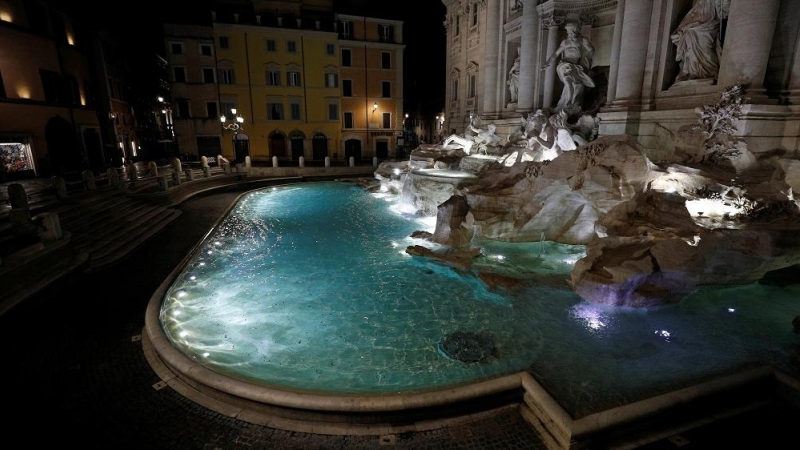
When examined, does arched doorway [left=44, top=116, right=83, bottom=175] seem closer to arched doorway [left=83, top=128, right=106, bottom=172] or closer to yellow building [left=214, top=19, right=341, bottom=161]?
arched doorway [left=83, top=128, right=106, bottom=172]

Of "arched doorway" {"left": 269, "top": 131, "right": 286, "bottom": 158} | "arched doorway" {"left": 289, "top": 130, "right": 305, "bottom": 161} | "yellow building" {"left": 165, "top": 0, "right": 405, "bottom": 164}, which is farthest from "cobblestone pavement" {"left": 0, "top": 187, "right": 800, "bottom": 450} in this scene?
"arched doorway" {"left": 289, "top": 130, "right": 305, "bottom": 161}

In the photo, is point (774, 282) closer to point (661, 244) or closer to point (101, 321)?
point (661, 244)

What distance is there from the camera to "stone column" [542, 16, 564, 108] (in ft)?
52.7

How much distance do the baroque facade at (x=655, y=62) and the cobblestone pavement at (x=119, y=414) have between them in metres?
8.29

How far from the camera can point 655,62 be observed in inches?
460

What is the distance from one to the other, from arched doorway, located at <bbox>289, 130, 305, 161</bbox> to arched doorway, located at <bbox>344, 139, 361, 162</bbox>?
12.0 ft

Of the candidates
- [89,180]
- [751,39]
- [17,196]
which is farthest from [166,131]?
[751,39]

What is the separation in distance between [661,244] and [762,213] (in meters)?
2.71

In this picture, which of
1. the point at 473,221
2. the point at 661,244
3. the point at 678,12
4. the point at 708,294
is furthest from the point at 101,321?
the point at 678,12

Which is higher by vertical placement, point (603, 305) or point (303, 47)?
point (303, 47)

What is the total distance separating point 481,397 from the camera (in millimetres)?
4051

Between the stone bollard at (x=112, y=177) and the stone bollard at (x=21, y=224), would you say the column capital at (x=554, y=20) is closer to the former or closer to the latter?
the stone bollard at (x=112, y=177)

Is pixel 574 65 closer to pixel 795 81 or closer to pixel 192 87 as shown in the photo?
pixel 795 81

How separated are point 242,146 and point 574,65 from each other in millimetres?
25278
